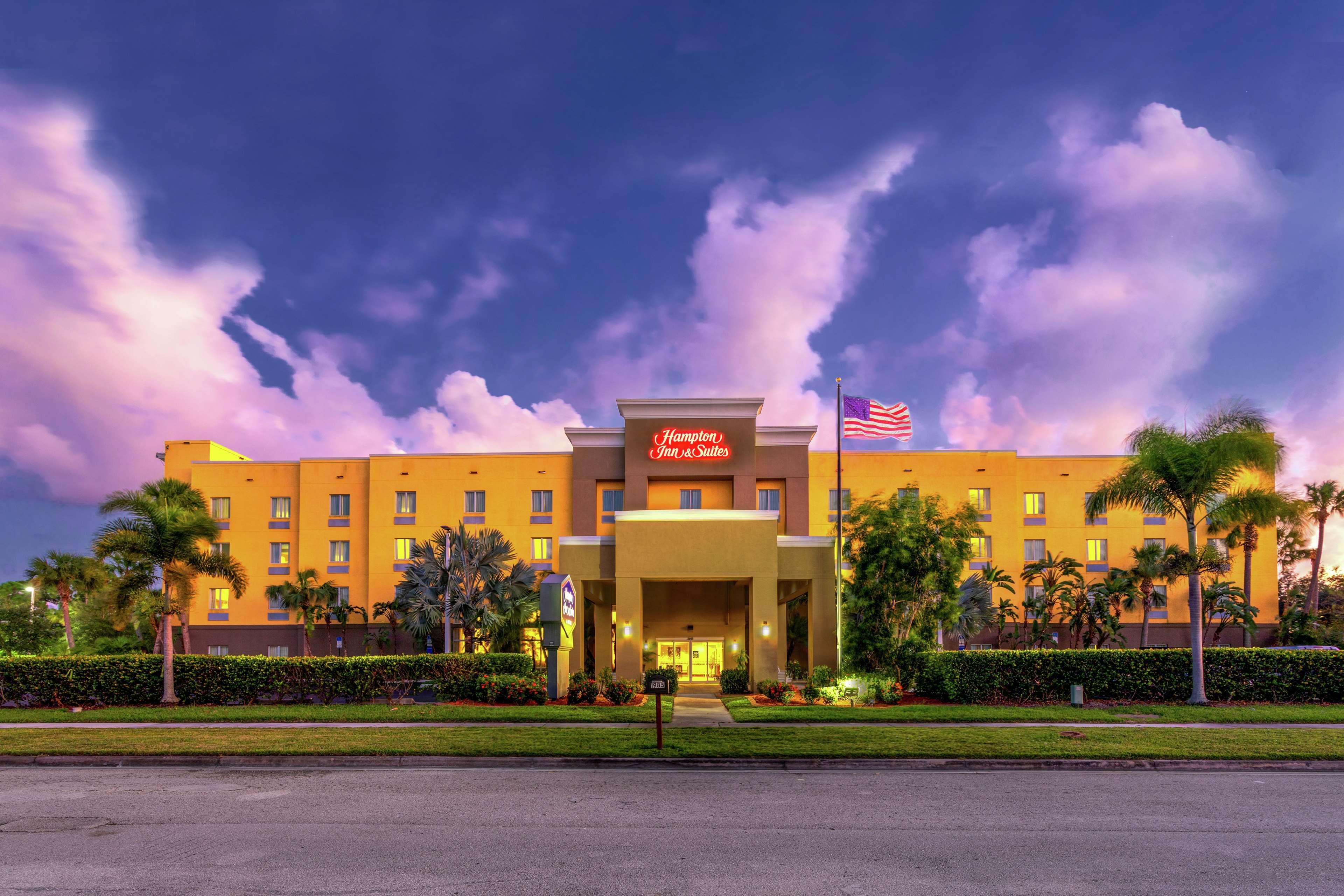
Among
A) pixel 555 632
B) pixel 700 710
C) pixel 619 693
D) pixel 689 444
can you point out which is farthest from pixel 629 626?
pixel 689 444

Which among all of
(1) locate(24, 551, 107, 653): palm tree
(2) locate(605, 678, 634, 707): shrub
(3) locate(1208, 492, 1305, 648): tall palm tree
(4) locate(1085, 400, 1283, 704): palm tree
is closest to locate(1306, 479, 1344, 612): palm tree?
(3) locate(1208, 492, 1305, 648): tall palm tree

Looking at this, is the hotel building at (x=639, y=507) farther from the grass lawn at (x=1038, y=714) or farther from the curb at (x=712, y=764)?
the curb at (x=712, y=764)

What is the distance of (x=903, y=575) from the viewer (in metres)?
25.9

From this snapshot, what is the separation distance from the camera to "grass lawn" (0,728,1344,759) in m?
14.5

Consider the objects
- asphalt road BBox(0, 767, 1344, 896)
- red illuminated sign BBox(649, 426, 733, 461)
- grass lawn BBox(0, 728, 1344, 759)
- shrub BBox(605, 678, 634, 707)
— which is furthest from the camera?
red illuminated sign BBox(649, 426, 733, 461)

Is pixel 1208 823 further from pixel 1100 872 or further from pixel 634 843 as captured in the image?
pixel 634 843

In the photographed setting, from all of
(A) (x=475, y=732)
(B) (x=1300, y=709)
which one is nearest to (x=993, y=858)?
(A) (x=475, y=732)

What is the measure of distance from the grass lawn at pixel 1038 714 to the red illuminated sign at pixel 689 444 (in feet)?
56.8

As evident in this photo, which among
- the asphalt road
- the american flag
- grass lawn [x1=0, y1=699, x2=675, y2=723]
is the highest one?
the american flag

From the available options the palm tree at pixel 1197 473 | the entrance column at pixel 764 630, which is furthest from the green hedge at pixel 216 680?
the palm tree at pixel 1197 473

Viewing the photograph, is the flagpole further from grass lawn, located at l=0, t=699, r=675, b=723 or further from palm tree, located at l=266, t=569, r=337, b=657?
palm tree, located at l=266, t=569, r=337, b=657

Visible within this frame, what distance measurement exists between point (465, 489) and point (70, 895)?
36.3m

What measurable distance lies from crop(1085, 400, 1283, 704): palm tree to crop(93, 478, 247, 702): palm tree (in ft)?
98.2

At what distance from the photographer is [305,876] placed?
26.3 feet
